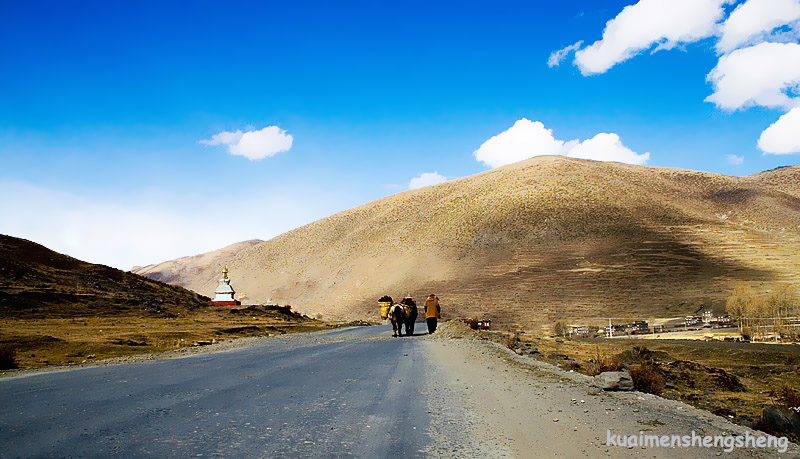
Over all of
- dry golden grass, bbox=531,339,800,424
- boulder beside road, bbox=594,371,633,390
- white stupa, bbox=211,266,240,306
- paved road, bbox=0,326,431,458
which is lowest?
dry golden grass, bbox=531,339,800,424

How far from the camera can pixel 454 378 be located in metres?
10.6

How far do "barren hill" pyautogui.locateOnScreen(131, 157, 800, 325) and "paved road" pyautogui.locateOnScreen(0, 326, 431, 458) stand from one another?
62.8 meters

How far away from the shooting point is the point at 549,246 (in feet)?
295

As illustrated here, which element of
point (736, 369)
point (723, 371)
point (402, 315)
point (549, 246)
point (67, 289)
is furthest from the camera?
point (549, 246)

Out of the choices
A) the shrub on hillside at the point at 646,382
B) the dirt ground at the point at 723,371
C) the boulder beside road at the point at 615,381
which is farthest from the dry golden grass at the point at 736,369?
the boulder beside road at the point at 615,381

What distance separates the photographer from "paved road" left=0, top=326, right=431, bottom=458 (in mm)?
5242

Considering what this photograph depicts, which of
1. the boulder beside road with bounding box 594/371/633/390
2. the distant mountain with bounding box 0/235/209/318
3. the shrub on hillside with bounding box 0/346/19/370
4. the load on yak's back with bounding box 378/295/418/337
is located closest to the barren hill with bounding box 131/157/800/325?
the distant mountain with bounding box 0/235/209/318

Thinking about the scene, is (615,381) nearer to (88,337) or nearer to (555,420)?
(555,420)

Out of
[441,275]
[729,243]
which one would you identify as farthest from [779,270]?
[441,275]

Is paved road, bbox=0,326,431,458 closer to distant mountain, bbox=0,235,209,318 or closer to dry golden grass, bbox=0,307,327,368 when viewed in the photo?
dry golden grass, bbox=0,307,327,368

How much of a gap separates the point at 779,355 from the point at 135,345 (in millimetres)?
28435

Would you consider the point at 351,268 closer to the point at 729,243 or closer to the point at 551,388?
the point at 729,243

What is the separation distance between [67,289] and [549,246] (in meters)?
70.7

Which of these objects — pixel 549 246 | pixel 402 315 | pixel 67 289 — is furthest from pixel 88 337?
pixel 549 246
